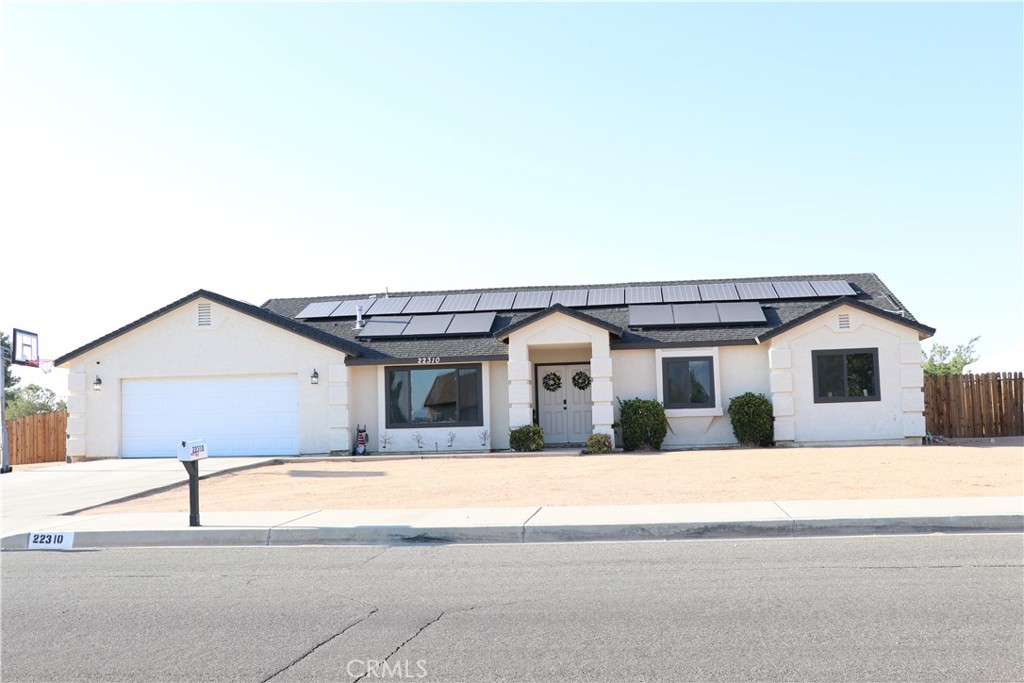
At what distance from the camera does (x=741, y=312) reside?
24453mm

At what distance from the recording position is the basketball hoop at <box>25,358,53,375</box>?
23484 millimetres

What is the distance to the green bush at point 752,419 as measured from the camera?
73.6 feet

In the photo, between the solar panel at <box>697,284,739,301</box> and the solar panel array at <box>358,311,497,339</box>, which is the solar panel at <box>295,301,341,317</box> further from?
the solar panel at <box>697,284,739,301</box>

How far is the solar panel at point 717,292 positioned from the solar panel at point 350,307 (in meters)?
10.1

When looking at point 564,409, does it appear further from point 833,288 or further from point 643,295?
point 833,288

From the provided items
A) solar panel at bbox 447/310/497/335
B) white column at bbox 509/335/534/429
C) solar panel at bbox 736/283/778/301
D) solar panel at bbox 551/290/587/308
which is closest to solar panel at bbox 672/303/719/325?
solar panel at bbox 736/283/778/301

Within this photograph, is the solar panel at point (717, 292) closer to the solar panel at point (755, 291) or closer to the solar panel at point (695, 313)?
the solar panel at point (755, 291)

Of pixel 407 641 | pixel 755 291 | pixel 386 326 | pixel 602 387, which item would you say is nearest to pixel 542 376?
pixel 602 387

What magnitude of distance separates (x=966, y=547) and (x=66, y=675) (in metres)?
8.10

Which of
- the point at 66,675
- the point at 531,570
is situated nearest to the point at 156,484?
the point at 531,570

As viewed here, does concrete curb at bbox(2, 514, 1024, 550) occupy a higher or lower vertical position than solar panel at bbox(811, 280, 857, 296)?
lower

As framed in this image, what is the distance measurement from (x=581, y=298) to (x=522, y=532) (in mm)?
17015

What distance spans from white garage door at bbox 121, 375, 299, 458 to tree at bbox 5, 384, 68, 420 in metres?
27.4

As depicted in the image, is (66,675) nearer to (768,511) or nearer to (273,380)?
(768,511)
